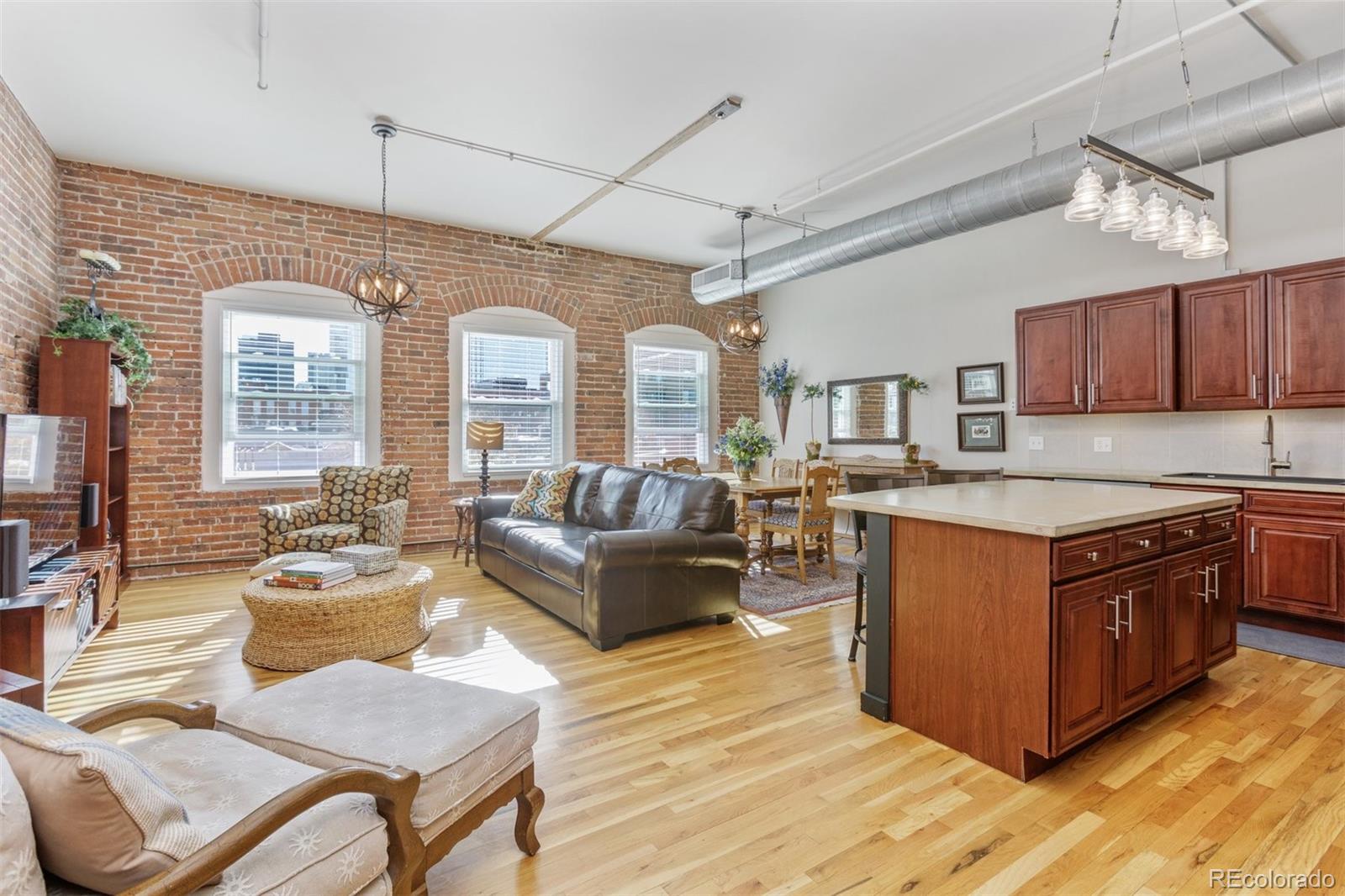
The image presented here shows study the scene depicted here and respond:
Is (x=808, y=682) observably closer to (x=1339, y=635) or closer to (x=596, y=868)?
(x=596, y=868)

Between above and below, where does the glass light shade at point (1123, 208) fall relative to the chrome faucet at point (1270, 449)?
above

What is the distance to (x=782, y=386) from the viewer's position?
7996 millimetres

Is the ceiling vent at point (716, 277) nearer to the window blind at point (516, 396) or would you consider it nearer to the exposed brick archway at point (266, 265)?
the window blind at point (516, 396)

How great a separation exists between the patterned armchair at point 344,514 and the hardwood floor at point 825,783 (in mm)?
1013

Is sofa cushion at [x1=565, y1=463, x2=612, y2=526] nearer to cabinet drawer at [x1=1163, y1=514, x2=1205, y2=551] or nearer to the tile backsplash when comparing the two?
cabinet drawer at [x1=1163, y1=514, x2=1205, y2=551]

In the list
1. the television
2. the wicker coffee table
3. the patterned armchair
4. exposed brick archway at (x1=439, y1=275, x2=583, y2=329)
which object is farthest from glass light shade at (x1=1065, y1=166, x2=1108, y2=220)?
exposed brick archway at (x1=439, y1=275, x2=583, y2=329)

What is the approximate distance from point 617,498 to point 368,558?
5.60 ft

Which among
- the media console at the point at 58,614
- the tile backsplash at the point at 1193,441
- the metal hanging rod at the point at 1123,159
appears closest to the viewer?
the media console at the point at 58,614

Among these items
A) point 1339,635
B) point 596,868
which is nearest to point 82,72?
point 596,868

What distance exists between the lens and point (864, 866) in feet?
5.81

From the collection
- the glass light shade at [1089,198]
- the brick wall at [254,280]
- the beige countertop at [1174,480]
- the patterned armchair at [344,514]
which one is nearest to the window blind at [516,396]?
the brick wall at [254,280]

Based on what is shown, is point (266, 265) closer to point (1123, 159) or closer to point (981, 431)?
point (1123, 159)

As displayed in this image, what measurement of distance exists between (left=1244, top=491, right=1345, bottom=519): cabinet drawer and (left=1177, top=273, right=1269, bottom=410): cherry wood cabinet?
63cm

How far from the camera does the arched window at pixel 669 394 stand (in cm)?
757
